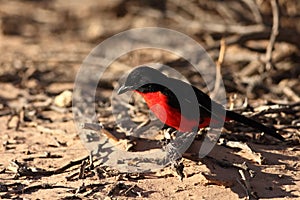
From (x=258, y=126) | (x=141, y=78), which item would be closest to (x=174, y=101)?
(x=141, y=78)

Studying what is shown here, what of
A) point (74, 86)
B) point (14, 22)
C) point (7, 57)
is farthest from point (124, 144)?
point (14, 22)

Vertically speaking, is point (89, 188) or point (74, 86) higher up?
point (74, 86)

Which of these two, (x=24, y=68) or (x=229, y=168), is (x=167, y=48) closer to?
(x=24, y=68)

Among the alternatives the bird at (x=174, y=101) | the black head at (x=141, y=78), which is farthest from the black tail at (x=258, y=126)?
the black head at (x=141, y=78)

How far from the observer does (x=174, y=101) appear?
455cm

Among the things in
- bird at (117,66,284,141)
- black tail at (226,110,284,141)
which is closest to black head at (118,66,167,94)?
bird at (117,66,284,141)

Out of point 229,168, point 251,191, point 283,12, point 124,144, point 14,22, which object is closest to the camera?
point 251,191

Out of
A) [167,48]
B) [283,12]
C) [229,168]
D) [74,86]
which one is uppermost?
[283,12]

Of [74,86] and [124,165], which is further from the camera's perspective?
[74,86]

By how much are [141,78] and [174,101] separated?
0.33 m

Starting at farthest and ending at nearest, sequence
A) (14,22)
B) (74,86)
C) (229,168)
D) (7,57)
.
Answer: (14,22) < (7,57) < (74,86) < (229,168)

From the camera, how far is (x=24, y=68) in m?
8.04

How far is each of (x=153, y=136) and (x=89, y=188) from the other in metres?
1.03

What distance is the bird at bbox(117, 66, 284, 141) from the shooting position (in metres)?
→ 4.55
